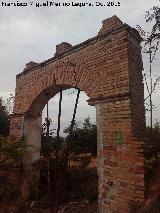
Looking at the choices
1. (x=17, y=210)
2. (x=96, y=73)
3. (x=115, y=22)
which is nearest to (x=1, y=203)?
(x=17, y=210)

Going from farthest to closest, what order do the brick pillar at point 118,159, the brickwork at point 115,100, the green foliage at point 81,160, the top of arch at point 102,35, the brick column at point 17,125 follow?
the green foliage at point 81,160, the brick column at point 17,125, the top of arch at point 102,35, the brickwork at point 115,100, the brick pillar at point 118,159

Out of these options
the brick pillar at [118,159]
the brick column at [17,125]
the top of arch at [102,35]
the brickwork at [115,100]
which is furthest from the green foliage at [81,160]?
the top of arch at [102,35]

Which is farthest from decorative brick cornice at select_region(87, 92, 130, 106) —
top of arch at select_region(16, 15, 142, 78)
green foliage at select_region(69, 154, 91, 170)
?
green foliage at select_region(69, 154, 91, 170)

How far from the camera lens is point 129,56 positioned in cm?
539

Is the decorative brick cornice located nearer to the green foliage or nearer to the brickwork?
the brickwork

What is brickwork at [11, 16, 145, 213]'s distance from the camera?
5.00 meters

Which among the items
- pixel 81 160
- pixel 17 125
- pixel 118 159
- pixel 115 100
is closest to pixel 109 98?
pixel 115 100

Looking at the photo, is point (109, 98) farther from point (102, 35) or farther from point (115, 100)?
point (102, 35)

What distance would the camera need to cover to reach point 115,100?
5375 millimetres

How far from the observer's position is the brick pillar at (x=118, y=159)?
4.88m

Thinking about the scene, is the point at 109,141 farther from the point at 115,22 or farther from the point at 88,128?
the point at 88,128

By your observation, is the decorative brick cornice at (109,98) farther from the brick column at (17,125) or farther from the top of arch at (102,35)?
the brick column at (17,125)

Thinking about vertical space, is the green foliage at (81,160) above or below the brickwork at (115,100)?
below

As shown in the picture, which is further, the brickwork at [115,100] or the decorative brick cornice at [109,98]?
the decorative brick cornice at [109,98]
